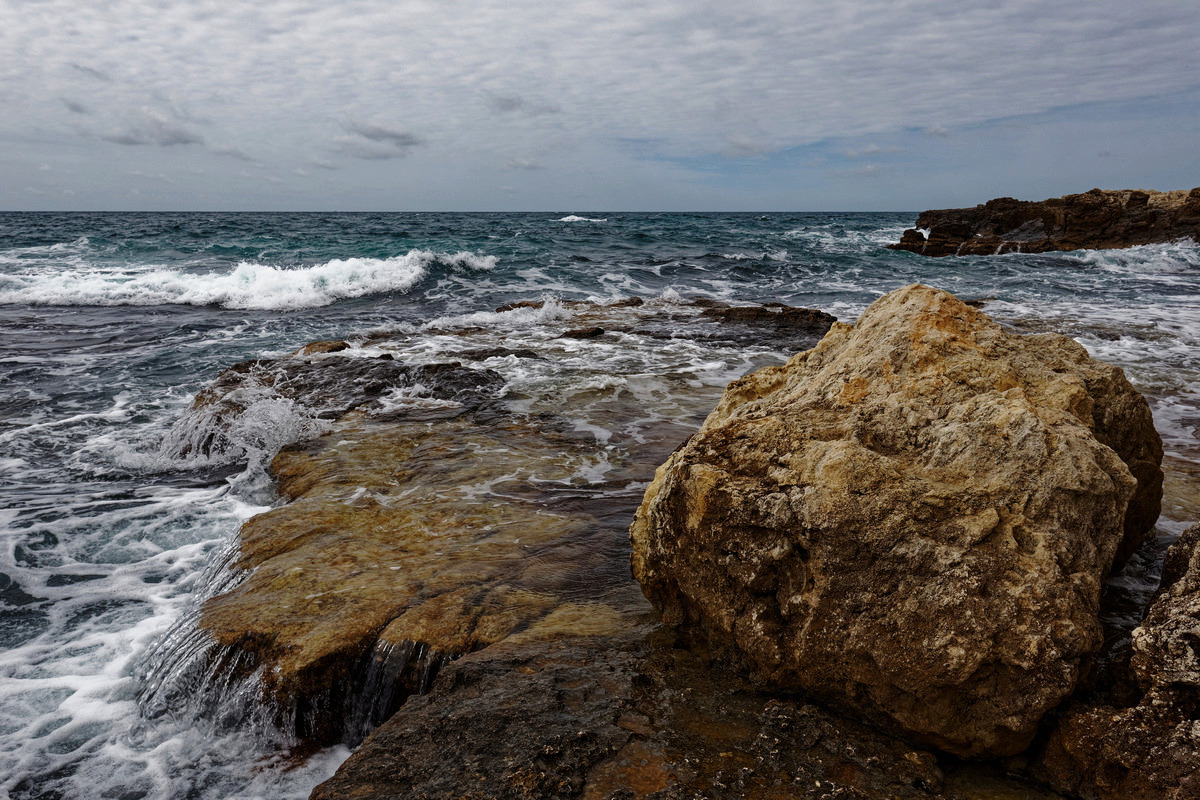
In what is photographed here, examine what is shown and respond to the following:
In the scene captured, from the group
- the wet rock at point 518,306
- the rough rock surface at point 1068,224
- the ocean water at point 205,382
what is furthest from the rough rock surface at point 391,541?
the rough rock surface at point 1068,224

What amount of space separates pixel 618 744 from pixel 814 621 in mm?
803

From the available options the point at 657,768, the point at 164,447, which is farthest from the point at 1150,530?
the point at 164,447

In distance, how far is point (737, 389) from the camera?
13.1ft

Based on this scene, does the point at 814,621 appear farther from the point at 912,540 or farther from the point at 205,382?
the point at 205,382

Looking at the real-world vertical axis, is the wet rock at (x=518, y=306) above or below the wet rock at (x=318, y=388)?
above

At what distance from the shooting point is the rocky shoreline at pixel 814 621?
7.46 feet

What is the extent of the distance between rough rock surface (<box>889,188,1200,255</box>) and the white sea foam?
992 inches

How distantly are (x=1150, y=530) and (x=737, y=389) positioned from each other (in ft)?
7.27

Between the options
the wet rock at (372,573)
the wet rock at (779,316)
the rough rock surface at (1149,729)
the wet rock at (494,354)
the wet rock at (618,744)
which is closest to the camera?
the rough rock surface at (1149,729)

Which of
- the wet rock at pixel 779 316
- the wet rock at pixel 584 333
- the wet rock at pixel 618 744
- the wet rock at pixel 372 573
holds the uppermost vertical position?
the wet rock at pixel 779 316

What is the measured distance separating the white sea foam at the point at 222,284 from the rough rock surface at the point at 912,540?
16.8m

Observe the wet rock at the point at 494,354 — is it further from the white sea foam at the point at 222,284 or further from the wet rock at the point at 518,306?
the white sea foam at the point at 222,284

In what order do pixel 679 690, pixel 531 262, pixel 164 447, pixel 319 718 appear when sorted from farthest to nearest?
pixel 531 262 < pixel 164 447 < pixel 319 718 < pixel 679 690

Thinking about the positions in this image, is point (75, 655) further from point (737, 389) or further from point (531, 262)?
point (531, 262)
